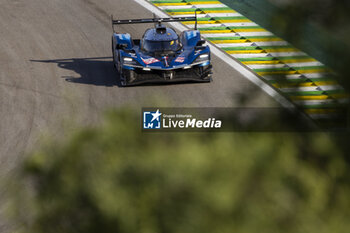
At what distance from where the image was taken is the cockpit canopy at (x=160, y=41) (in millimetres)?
14914

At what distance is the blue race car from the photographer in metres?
14.0

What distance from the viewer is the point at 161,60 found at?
14180mm

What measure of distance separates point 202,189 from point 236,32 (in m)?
17.0

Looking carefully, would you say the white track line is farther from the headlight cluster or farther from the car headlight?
the headlight cluster

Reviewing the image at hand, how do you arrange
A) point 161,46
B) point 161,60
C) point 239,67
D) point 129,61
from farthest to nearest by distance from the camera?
1. point 239,67
2. point 161,46
3. point 161,60
4. point 129,61

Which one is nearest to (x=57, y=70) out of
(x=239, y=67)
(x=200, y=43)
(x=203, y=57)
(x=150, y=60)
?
(x=150, y=60)

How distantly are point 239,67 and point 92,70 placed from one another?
15.8ft

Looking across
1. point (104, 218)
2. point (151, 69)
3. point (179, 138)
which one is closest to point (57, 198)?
point (104, 218)

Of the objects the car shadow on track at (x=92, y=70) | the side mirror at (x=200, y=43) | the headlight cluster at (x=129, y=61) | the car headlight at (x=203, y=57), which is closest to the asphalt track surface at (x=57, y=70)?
the car shadow on track at (x=92, y=70)

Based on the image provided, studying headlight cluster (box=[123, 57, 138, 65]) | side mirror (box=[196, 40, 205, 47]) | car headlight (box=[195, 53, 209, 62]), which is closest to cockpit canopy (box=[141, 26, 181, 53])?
side mirror (box=[196, 40, 205, 47])

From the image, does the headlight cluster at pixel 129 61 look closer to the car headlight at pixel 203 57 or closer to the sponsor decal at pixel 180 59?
the sponsor decal at pixel 180 59

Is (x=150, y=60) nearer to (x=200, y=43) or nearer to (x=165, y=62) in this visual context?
(x=165, y=62)

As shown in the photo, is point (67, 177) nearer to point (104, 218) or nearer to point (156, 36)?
point (104, 218)

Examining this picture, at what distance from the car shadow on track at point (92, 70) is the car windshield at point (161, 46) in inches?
56.3
